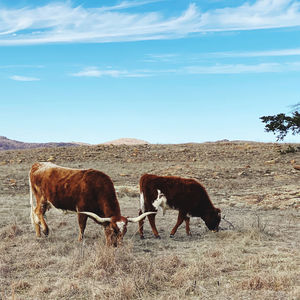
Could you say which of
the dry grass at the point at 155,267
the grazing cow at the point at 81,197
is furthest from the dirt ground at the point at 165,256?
the grazing cow at the point at 81,197

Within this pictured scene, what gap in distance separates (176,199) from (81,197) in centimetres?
233

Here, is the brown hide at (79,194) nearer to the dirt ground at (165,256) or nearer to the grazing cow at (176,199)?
the dirt ground at (165,256)

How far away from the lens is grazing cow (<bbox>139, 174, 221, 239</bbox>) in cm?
951

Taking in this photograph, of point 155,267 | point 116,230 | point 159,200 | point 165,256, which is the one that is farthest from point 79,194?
point 155,267

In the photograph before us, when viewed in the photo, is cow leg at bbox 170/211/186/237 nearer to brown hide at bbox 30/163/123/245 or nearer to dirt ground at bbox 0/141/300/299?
dirt ground at bbox 0/141/300/299

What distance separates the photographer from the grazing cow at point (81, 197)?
7711 mm

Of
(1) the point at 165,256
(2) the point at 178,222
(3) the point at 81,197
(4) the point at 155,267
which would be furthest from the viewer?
(2) the point at 178,222

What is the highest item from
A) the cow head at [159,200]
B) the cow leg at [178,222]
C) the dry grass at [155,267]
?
the cow head at [159,200]

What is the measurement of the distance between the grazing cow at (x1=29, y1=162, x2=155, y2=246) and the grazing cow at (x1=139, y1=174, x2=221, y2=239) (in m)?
1.24

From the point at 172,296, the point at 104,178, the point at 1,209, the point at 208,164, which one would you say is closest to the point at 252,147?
the point at 208,164

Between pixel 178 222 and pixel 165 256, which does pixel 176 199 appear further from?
pixel 165 256

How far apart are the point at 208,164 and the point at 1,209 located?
1384 centimetres

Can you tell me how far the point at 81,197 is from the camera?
27.9 ft

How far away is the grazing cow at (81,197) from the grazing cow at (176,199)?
124 centimetres
